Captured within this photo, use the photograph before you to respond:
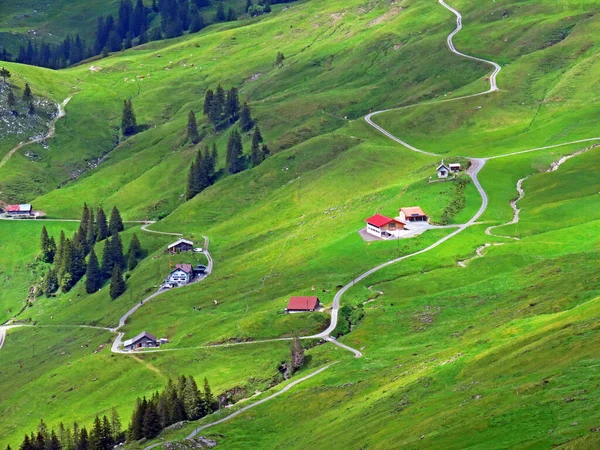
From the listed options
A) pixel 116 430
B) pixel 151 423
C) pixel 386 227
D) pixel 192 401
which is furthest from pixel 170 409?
pixel 386 227

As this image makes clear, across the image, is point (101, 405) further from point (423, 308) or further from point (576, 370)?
point (576, 370)

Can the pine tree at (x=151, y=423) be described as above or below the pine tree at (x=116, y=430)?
above

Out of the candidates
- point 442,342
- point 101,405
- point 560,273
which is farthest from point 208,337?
point 560,273

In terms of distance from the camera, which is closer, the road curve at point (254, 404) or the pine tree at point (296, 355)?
the road curve at point (254, 404)

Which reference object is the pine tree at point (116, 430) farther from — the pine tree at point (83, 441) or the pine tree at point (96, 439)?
the pine tree at point (83, 441)

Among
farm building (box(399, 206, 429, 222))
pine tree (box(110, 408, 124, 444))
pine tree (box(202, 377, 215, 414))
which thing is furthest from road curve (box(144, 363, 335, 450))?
farm building (box(399, 206, 429, 222))

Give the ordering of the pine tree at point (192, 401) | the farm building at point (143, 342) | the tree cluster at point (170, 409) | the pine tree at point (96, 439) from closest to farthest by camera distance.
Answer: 1. the tree cluster at point (170, 409)
2. the pine tree at point (96, 439)
3. the pine tree at point (192, 401)
4. the farm building at point (143, 342)

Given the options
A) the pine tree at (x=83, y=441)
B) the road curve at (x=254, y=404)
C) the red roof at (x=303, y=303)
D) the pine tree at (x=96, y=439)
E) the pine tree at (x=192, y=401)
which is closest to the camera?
the road curve at (x=254, y=404)

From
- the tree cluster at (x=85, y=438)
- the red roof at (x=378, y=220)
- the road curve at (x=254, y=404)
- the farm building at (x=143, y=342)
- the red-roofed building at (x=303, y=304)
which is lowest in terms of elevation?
→ the farm building at (x=143, y=342)

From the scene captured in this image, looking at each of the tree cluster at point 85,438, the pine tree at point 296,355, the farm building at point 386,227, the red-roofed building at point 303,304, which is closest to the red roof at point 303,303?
the red-roofed building at point 303,304
